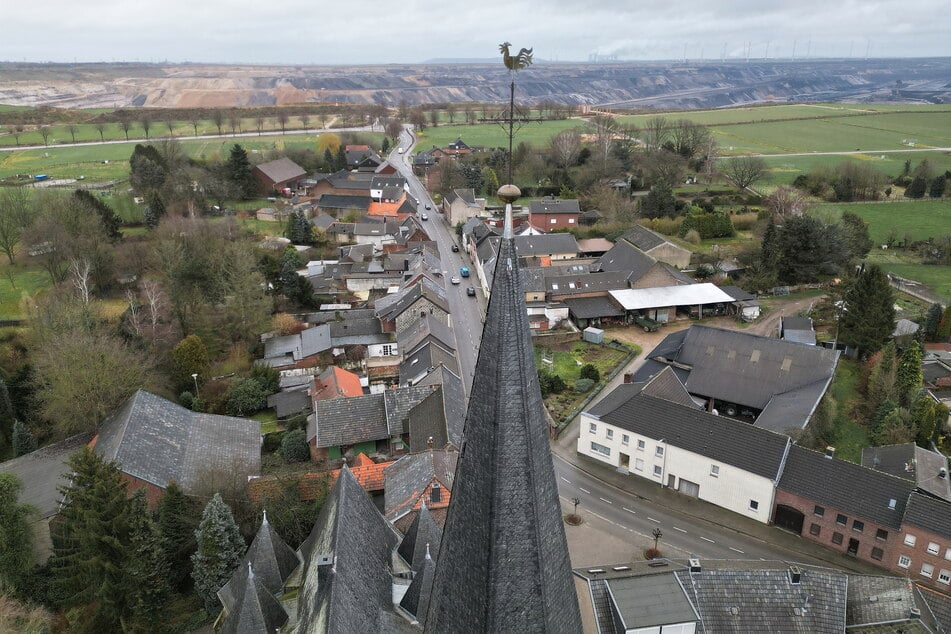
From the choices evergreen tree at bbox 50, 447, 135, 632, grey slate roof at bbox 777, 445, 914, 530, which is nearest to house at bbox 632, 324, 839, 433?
grey slate roof at bbox 777, 445, 914, 530

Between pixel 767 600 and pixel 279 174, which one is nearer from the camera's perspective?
pixel 767 600

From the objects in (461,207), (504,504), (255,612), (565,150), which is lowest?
(255,612)

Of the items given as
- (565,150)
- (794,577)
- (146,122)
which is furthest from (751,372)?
(146,122)

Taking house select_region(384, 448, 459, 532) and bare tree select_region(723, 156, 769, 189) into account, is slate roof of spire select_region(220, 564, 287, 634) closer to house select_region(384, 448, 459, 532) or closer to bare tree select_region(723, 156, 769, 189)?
house select_region(384, 448, 459, 532)

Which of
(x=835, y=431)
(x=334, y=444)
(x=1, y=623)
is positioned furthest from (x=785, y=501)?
(x=1, y=623)

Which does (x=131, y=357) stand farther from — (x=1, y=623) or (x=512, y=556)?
(x=512, y=556)

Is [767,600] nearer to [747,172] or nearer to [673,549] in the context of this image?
[673,549]

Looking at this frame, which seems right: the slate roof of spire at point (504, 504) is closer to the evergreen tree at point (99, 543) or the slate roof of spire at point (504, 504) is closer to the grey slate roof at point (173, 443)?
the evergreen tree at point (99, 543)
